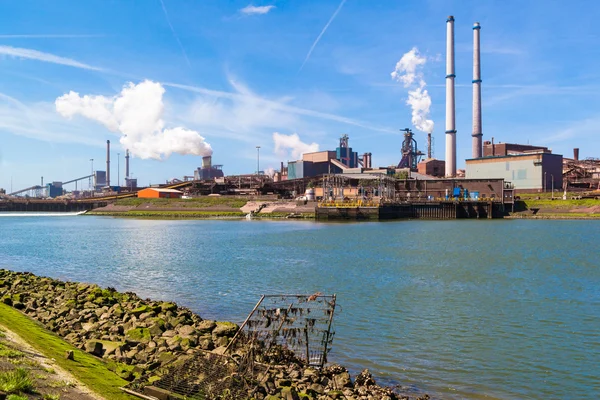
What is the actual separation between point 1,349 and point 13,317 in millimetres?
6526

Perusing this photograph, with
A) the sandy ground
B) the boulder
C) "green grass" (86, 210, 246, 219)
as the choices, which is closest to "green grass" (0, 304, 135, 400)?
the sandy ground

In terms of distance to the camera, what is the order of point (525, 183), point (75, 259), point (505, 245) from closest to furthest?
point (75, 259) → point (505, 245) → point (525, 183)

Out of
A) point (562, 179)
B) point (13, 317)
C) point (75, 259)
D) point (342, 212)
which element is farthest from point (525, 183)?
point (13, 317)

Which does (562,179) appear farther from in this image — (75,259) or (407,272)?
(75,259)

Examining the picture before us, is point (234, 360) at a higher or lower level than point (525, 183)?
lower

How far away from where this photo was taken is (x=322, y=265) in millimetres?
36281

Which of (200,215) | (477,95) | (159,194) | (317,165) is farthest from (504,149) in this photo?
(159,194)

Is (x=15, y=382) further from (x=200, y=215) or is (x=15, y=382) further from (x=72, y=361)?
(x=200, y=215)

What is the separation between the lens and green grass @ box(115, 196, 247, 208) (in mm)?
128250

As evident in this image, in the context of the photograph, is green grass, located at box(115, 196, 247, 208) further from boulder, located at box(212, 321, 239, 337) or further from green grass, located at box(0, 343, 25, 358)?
green grass, located at box(0, 343, 25, 358)

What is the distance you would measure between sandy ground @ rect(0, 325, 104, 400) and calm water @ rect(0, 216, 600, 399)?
7.78 meters

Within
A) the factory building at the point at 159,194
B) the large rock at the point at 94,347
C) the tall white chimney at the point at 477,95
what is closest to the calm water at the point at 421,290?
the large rock at the point at 94,347

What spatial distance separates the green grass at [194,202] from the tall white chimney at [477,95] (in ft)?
218

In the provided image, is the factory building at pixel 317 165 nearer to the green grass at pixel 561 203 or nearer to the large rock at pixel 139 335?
the green grass at pixel 561 203
